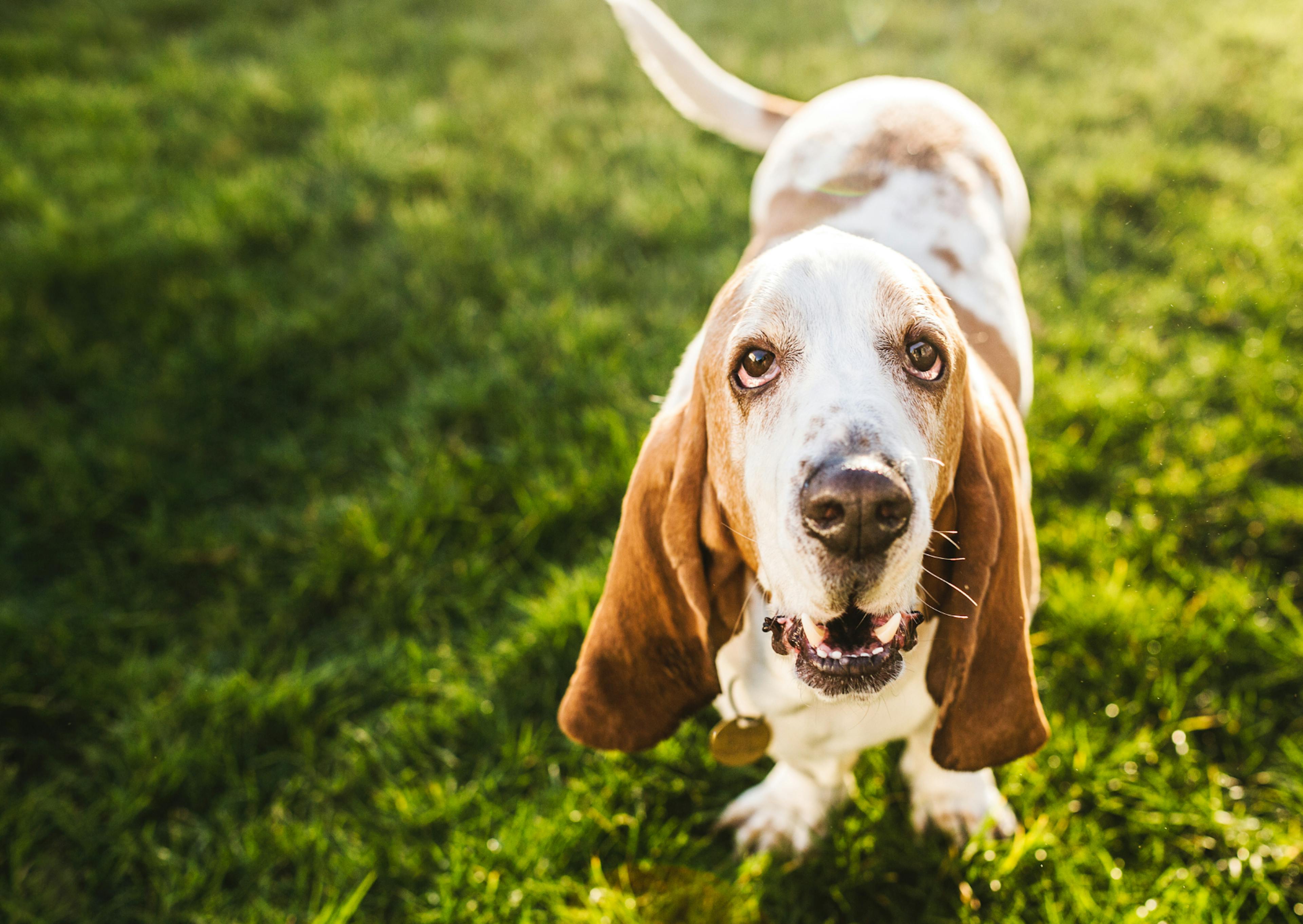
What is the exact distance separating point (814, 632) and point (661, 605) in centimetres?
40

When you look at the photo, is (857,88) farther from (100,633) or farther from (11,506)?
(11,506)

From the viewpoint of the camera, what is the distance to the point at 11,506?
3.17m

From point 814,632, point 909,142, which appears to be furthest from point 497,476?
point 814,632

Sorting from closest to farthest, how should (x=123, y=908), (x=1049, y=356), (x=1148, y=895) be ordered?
(x=1148, y=895), (x=123, y=908), (x=1049, y=356)

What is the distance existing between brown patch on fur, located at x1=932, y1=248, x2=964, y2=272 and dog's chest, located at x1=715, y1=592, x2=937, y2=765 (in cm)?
106

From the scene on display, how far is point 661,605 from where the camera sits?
1.82 m

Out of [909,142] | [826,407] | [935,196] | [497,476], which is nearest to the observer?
[826,407]

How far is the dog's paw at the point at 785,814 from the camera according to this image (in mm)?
2189

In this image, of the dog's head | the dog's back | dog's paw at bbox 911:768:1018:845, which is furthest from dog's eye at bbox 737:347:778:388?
dog's paw at bbox 911:768:1018:845

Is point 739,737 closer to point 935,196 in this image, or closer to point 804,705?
point 804,705

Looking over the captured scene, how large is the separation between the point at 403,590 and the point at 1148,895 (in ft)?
7.17

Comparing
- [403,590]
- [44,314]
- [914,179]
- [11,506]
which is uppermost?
[914,179]

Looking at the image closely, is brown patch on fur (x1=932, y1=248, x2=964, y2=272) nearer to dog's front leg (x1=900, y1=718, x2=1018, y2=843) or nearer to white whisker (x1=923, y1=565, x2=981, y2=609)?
white whisker (x1=923, y1=565, x2=981, y2=609)

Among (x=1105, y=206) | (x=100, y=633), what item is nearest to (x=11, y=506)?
(x=100, y=633)
